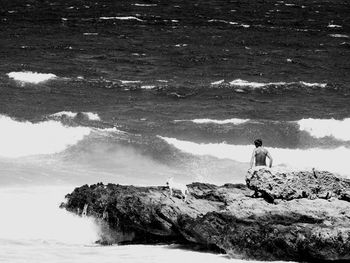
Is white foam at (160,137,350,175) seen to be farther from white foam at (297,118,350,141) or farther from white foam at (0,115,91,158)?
white foam at (0,115,91,158)

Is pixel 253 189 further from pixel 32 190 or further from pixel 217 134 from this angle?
pixel 217 134

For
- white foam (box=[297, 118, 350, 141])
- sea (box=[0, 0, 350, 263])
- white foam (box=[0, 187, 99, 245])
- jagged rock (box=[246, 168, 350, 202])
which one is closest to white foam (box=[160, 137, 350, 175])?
sea (box=[0, 0, 350, 263])

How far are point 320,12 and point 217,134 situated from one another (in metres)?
39.1

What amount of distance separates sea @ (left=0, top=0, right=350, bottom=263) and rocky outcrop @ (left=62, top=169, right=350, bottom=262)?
0.39m

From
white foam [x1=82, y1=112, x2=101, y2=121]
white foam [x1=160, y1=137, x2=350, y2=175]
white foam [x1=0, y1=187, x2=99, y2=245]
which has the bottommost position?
white foam [x1=0, y1=187, x2=99, y2=245]

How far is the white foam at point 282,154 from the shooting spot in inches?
1213

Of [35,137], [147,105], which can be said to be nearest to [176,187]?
[35,137]

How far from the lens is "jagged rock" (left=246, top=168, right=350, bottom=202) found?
16.1 meters

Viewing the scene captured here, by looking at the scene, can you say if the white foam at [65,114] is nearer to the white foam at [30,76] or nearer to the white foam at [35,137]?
the white foam at [35,137]

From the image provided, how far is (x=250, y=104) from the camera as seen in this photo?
127ft

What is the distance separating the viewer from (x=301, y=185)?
53.1ft

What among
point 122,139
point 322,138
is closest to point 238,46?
point 322,138

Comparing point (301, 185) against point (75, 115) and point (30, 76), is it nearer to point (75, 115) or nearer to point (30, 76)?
point (75, 115)

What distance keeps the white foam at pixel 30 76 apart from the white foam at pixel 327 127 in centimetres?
1430
